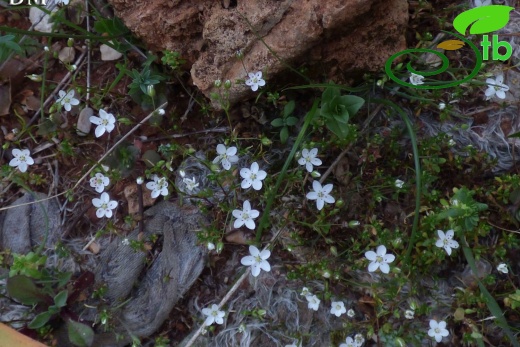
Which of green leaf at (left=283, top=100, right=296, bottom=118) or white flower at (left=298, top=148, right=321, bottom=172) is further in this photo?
green leaf at (left=283, top=100, right=296, bottom=118)

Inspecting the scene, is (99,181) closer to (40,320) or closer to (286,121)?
(40,320)

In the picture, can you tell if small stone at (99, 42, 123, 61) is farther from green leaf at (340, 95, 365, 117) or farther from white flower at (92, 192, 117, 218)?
green leaf at (340, 95, 365, 117)

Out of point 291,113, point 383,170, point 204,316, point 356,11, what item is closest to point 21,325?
point 204,316

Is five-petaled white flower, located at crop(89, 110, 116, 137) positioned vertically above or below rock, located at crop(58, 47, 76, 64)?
below

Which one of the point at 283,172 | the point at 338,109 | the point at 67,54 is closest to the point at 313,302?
the point at 283,172

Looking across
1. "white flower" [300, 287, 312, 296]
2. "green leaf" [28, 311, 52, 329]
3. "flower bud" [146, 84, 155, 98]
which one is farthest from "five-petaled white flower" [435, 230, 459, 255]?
"green leaf" [28, 311, 52, 329]

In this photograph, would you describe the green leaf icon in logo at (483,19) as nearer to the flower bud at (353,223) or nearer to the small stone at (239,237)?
the flower bud at (353,223)
